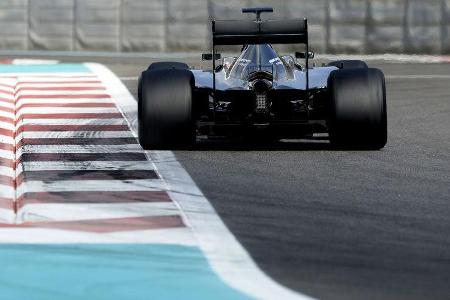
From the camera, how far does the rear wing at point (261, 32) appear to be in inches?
512

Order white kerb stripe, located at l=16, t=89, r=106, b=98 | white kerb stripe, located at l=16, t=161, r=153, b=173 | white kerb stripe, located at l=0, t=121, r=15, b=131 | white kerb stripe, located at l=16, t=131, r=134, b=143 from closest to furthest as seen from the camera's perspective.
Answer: white kerb stripe, located at l=16, t=161, r=153, b=173 < white kerb stripe, located at l=16, t=131, r=134, b=143 < white kerb stripe, located at l=0, t=121, r=15, b=131 < white kerb stripe, located at l=16, t=89, r=106, b=98

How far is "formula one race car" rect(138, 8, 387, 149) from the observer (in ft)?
41.9

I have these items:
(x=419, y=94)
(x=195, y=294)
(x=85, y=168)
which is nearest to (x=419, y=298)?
(x=195, y=294)

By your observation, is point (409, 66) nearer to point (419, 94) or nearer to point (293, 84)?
point (419, 94)

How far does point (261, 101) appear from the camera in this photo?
12.9 meters

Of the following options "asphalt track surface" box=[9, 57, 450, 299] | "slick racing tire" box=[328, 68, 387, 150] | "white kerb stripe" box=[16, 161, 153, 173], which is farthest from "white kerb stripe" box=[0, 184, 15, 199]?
"slick racing tire" box=[328, 68, 387, 150]

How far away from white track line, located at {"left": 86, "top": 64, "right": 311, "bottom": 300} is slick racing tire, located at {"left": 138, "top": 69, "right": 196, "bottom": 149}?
0.54 ft

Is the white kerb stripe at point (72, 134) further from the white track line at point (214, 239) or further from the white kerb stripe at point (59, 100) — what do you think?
the white kerb stripe at point (59, 100)

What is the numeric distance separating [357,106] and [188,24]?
54.7ft

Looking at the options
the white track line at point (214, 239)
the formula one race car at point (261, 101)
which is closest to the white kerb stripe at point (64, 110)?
the formula one race car at point (261, 101)

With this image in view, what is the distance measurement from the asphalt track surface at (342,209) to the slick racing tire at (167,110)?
195mm

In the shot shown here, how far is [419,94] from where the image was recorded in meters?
20.6

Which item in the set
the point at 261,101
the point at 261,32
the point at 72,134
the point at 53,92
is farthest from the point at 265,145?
the point at 53,92

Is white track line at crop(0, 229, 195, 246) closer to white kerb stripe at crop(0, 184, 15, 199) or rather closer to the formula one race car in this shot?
white kerb stripe at crop(0, 184, 15, 199)
